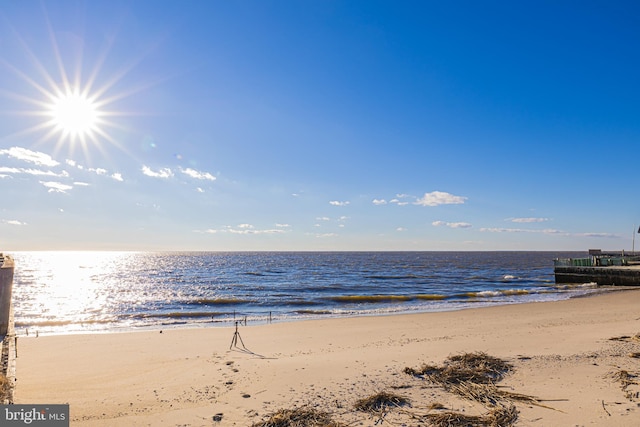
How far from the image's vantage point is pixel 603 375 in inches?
354

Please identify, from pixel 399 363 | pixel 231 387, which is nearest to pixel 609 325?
pixel 399 363

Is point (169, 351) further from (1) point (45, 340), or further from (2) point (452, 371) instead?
(2) point (452, 371)

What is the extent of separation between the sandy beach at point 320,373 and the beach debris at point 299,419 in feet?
0.85

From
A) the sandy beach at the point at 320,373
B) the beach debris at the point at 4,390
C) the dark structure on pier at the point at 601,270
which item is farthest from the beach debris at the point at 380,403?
the dark structure on pier at the point at 601,270

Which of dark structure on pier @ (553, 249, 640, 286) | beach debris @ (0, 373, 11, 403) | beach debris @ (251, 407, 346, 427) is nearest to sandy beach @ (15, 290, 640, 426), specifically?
beach debris @ (251, 407, 346, 427)

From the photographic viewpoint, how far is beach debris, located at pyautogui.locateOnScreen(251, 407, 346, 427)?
265 inches

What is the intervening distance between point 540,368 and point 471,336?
17.8 feet

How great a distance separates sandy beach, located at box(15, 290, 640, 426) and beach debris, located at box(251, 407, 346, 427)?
26cm

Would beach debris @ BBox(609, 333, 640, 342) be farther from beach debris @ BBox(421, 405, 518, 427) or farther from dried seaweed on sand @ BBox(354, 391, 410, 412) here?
dried seaweed on sand @ BBox(354, 391, 410, 412)

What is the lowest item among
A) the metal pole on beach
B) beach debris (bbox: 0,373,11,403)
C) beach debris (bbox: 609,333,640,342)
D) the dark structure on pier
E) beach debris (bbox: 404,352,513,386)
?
the dark structure on pier

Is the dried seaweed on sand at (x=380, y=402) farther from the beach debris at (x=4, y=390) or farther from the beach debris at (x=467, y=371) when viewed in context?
the beach debris at (x=4, y=390)

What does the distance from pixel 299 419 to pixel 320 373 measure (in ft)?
10.2

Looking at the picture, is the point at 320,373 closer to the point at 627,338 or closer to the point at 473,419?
the point at 473,419

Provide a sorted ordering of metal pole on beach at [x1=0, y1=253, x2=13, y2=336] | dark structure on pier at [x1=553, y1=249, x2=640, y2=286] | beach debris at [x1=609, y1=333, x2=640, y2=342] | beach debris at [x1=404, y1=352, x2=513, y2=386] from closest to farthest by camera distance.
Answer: beach debris at [x1=404, y1=352, x2=513, y2=386]
metal pole on beach at [x1=0, y1=253, x2=13, y2=336]
beach debris at [x1=609, y1=333, x2=640, y2=342]
dark structure on pier at [x1=553, y1=249, x2=640, y2=286]
